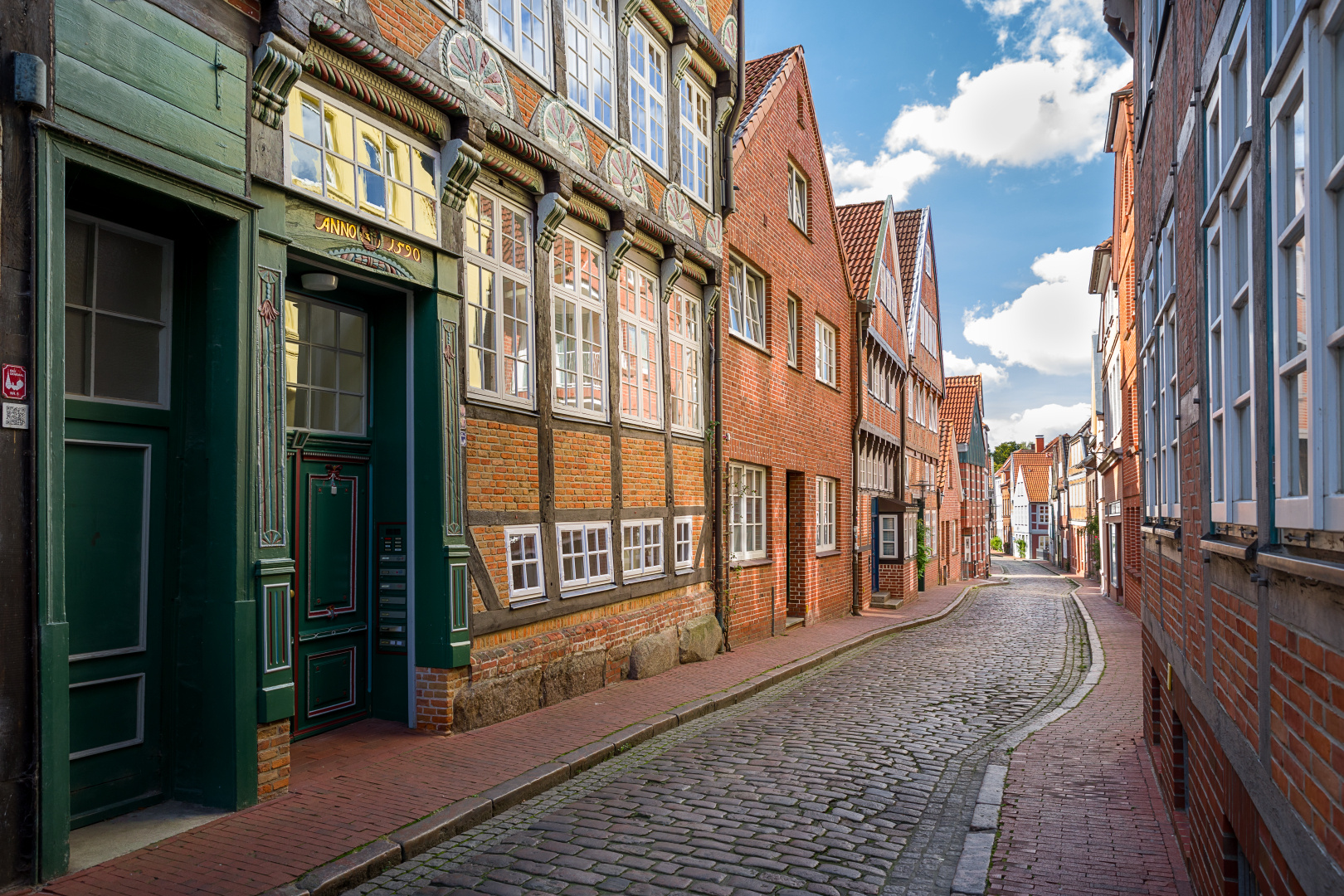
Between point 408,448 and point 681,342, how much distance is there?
19.9ft

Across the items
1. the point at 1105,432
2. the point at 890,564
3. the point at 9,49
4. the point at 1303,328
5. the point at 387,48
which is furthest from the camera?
the point at 1105,432

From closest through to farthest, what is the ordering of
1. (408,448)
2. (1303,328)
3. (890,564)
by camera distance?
(1303,328)
(408,448)
(890,564)

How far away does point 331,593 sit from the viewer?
312 inches

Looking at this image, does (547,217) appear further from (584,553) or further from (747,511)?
(747,511)

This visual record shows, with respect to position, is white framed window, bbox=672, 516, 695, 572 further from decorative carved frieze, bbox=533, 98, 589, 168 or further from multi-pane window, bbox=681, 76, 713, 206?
decorative carved frieze, bbox=533, 98, 589, 168

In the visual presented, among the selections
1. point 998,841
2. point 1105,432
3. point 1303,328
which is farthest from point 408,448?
point 1105,432

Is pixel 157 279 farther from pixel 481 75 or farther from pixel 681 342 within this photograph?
pixel 681 342

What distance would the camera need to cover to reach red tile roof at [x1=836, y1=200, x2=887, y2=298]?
81.0 ft

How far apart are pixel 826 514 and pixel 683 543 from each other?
7.95m

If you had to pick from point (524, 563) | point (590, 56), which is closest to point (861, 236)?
point (590, 56)

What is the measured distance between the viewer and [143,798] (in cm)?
589

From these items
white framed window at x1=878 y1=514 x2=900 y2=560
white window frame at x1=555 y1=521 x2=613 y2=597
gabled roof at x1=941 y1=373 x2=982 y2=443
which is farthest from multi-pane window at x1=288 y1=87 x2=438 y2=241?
gabled roof at x1=941 y1=373 x2=982 y2=443

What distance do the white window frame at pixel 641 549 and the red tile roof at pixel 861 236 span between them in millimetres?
13099

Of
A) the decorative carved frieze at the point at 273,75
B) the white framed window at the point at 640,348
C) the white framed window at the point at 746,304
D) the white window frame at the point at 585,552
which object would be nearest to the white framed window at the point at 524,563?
the white window frame at the point at 585,552
